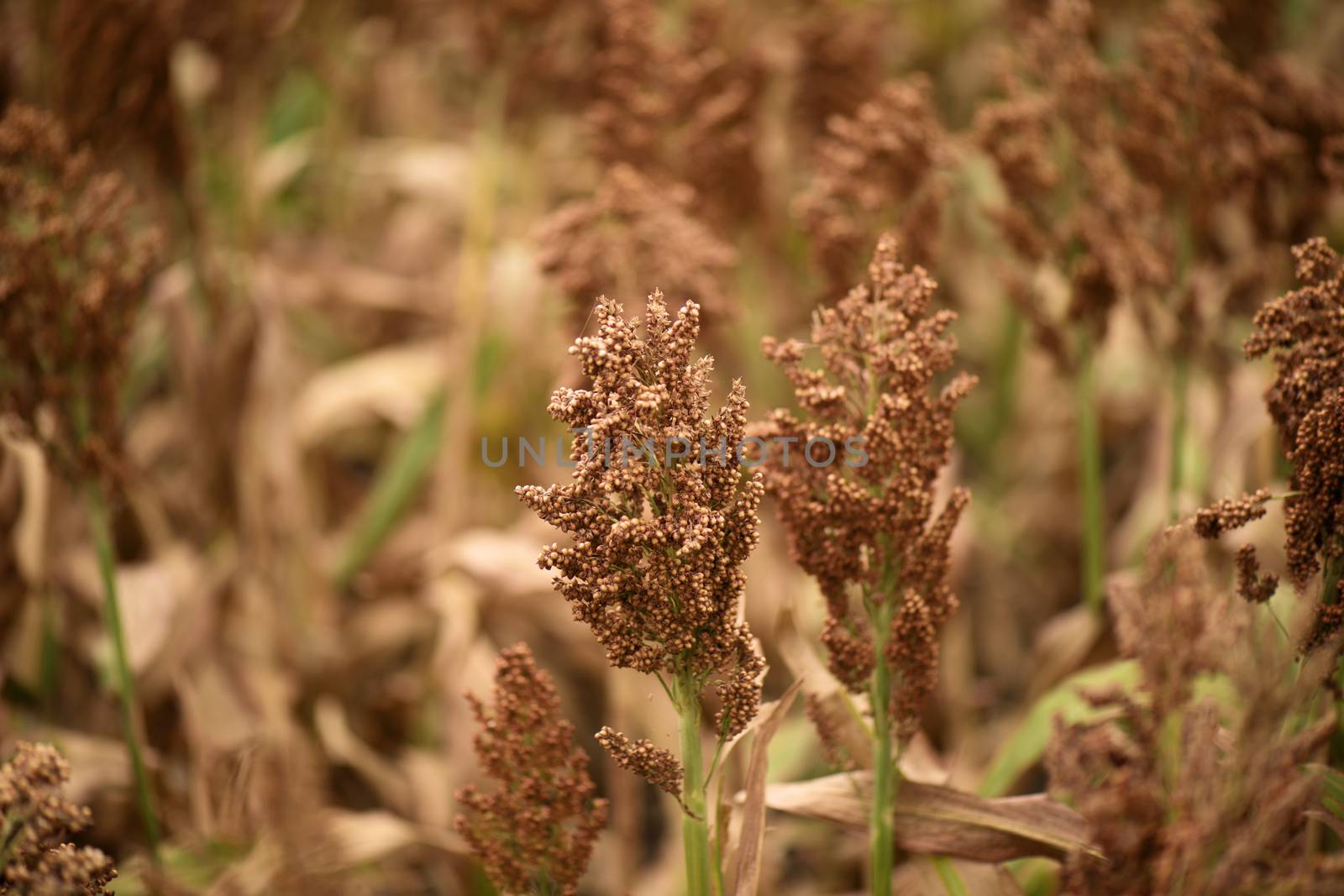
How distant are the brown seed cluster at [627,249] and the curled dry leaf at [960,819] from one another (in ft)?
2.31

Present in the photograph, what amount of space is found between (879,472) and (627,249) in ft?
2.17

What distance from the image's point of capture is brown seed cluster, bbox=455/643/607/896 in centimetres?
102

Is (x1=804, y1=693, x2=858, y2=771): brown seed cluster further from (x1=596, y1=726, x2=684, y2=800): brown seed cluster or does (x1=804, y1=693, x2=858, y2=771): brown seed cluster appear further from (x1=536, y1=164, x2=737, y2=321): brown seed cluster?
(x1=536, y1=164, x2=737, y2=321): brown seed cluster

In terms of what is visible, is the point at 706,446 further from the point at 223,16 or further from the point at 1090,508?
the point at 223,16

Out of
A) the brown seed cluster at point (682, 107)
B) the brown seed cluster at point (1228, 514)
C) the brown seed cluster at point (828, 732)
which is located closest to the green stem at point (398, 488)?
the brown seed cluster at point (682, 107)

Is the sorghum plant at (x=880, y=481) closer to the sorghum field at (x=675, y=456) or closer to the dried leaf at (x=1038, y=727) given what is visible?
the sorghum field at (x=675, y=456)

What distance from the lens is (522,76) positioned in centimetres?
232

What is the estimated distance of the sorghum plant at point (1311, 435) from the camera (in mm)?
960

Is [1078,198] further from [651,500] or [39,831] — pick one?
[39,831]

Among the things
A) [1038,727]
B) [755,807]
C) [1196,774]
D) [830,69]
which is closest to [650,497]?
[755,807]

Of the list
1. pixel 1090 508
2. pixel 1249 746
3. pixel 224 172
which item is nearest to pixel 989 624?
pixel 1090 508

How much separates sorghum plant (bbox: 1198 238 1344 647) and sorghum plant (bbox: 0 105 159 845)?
4.62 feet

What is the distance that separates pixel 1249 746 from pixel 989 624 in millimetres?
2042

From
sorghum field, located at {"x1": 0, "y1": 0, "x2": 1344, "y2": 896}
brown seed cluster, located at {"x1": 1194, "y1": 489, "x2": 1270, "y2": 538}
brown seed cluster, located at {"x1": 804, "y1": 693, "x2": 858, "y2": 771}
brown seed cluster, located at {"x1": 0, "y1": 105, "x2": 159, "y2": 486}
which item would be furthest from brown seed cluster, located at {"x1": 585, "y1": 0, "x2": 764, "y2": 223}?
brown seed cluster, located at {"x1": 1194, "y1": 489, "x2": 1270, "y2": 538}
